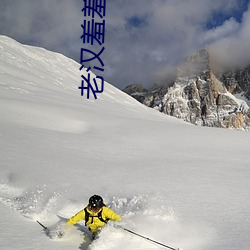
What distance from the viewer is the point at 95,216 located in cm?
578

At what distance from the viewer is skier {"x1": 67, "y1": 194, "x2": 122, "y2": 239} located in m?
5.68

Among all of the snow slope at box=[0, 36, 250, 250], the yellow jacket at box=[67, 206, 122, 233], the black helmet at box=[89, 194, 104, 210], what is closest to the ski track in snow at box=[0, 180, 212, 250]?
the snow slope at box=[0, 36, 250, 250]

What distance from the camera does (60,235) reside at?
215 inches

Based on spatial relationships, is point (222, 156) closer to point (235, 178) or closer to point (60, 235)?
point (235, 178)

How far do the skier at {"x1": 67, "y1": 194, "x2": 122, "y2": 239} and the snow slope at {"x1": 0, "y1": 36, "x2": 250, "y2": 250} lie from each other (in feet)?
0.71

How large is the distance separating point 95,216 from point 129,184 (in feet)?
8.05

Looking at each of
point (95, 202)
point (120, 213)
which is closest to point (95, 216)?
point (95, 202)

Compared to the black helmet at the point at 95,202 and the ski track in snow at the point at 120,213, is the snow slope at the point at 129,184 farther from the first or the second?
the black helmet at the point at 95,202

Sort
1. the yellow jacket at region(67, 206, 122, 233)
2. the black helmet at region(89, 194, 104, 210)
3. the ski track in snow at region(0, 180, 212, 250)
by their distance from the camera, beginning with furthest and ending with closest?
the yellow jacket at region(67, 206, 122, 233), the black helmet at region(89, 194, 104, 210), the ski track in snow at region(0, 180, 212, 250)

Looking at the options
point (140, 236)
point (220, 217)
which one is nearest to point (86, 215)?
point (140, 236)

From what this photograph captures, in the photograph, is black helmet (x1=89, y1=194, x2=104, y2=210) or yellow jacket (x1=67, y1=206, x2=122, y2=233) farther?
yellow jacket (x1=67, y1=206, x2=122, y2=233)

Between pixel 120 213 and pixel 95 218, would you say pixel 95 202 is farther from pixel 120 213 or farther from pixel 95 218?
pixel 120 213

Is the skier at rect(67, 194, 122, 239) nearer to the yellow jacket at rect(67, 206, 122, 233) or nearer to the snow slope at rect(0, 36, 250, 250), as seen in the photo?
the yellow jacket at rect(67, 206, 122, 233)

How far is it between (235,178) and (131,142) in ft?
18.9
